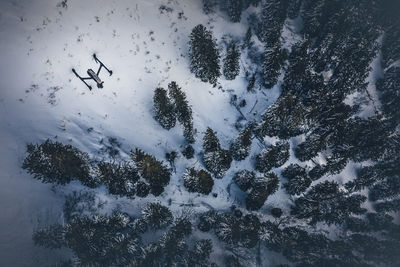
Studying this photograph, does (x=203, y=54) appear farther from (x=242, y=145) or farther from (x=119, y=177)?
(x=119, y=177)

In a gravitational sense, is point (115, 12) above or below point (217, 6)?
below

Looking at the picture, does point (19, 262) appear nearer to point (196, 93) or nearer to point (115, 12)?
point (196, 93)

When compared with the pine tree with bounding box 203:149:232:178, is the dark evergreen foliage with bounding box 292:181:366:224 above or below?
above

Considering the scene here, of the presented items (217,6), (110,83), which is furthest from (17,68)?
(217,6)

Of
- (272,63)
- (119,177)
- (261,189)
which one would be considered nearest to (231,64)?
(272,63)

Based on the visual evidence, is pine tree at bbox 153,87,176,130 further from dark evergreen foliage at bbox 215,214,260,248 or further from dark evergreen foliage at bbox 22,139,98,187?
dark evergreen foliage at bbox 215,214,260,248

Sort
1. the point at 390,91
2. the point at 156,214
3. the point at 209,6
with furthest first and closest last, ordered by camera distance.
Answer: the point at 390,91
the point at 209,6
the point at 156,214

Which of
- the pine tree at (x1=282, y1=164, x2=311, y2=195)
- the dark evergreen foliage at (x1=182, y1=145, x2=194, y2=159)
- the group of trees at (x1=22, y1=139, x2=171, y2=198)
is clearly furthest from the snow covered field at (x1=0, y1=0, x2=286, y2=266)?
the pine tree at (x1=282, y1=164, x2=311, y2=195)
